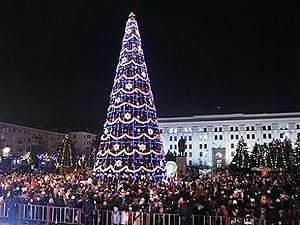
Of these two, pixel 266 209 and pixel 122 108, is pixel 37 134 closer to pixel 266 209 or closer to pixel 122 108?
pixel 122 108

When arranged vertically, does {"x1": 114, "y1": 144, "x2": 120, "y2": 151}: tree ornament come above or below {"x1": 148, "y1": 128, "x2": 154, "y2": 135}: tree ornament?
below

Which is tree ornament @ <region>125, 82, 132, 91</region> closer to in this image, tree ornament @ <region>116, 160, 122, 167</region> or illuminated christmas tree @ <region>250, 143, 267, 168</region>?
tree ornament @ <region>116, 160, 122, 167</region>

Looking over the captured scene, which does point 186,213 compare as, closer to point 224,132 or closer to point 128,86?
point 128,86

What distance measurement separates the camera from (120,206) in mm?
16703

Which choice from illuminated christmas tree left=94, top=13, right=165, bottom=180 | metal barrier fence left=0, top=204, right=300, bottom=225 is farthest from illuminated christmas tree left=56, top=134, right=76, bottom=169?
metal barrier fence left=0, top=204, right=300, bottom=225

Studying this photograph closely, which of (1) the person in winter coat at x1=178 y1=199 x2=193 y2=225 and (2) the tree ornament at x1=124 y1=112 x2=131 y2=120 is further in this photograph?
(2) the tree ornament at x1=124 y1=112 x2=131 y2=120

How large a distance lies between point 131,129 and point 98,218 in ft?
47.9

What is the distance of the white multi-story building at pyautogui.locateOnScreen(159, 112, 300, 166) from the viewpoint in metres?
115

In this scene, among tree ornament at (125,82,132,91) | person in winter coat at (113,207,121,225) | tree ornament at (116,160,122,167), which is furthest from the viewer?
tree ornament at (125,82,132,91)

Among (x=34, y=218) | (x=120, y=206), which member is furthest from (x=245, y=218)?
(x=34, y=218)

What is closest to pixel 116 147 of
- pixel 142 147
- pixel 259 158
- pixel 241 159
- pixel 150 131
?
pixel 142 147

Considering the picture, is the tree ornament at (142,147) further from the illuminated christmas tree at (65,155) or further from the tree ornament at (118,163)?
the illuminated christmas tree at (65,155)

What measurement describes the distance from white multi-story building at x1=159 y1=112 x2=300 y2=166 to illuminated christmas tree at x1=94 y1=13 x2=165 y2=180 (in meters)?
86.8

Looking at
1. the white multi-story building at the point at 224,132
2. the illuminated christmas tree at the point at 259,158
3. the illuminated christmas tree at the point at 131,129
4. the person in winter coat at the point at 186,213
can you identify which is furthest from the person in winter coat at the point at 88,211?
the white multi-story building at the point at 224,132
